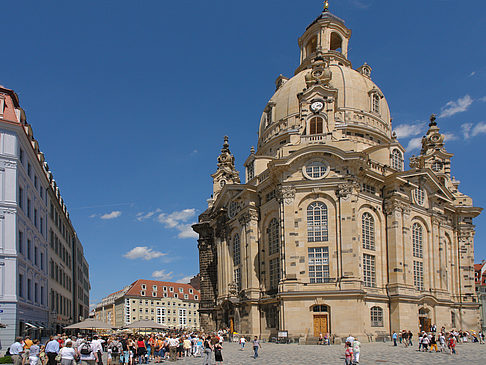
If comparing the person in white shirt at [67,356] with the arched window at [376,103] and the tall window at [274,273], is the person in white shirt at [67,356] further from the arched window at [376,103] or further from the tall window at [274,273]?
the arched window at [376,103]

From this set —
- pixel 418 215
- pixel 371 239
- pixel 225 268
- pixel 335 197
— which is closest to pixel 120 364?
pixel 335 197

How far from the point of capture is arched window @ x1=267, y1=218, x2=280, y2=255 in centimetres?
5453

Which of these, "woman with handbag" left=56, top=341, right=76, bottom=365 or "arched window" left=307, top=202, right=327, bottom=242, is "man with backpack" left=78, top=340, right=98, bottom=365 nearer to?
"woman with handbag" left=56, top=341, right=76, bottom=365

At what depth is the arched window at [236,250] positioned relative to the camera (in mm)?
61381

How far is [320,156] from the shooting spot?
50.8m

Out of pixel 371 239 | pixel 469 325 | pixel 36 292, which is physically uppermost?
pixel 371 239

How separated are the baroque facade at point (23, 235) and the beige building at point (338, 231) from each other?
21423mm

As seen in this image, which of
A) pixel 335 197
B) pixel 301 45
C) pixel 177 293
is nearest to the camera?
pixel 335 197

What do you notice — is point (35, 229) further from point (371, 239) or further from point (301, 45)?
point (301, 45)

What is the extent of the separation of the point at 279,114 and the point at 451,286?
106 ft

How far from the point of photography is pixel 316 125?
55.4m

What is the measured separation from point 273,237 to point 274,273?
3.91 meters

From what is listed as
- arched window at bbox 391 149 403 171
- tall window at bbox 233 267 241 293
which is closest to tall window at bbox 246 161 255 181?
tall window at bbox 233 267 241 293

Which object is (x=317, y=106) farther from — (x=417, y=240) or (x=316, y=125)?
(x=417, y=240)
